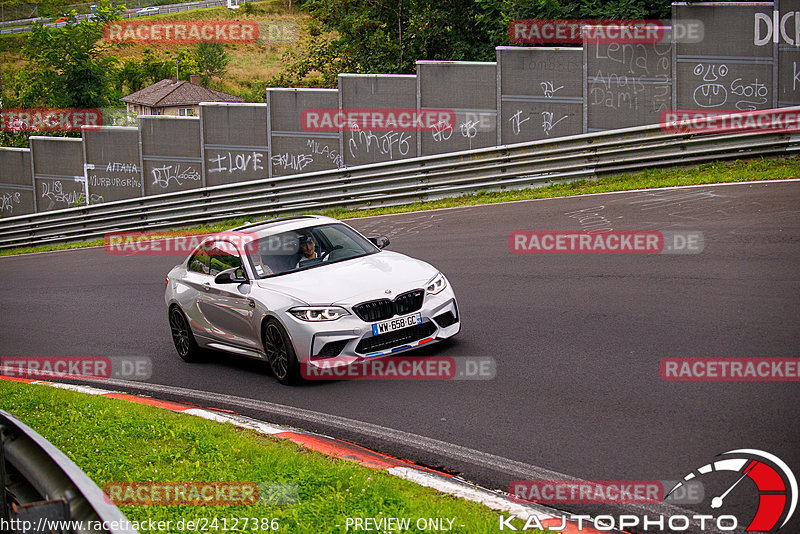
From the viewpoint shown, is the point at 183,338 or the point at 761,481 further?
the point at 183,338

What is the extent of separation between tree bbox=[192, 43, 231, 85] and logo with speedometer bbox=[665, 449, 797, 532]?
9059 centimetres

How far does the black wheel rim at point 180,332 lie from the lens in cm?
1170

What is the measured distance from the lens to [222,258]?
11094 mm

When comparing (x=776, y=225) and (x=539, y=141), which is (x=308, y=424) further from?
(x=539, y=141)

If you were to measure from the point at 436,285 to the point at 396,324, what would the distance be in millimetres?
740

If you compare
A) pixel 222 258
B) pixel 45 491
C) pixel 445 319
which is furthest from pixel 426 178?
pixel 45 491

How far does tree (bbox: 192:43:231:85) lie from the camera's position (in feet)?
309

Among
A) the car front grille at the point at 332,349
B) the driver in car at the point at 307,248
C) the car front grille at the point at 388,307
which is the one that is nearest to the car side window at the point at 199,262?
the driver in car at the point at 307,248

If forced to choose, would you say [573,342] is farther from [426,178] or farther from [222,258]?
[426,178]

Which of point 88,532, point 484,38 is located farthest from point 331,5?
point 88,532

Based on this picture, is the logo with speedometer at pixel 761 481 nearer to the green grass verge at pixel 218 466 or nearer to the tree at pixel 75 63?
the green grass verge at pixel 218 466

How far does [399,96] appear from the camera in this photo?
905 inches

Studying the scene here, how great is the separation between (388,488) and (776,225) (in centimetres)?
947

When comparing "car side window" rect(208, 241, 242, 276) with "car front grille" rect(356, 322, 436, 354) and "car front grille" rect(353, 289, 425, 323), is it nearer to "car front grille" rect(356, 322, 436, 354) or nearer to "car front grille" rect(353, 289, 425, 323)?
"car front grille" rect(353, 289, 425, 323)
